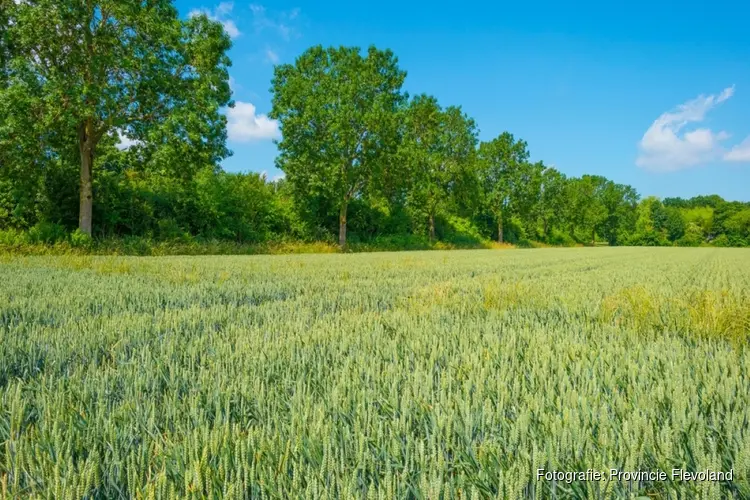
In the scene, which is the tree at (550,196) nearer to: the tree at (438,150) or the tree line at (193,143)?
A: the tree line at (193,143)

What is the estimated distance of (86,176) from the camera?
16.2m

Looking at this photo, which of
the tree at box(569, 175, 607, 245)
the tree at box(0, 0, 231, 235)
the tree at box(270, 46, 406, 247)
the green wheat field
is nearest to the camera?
the green wheat field

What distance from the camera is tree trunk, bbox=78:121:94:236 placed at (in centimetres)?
1608

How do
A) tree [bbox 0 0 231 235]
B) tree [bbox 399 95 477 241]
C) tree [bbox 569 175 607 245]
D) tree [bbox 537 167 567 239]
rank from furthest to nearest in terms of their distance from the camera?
tree [bbox 569 175 607 245] < tree [bbox 537 167 567 239] < tree [bbox 399 95 477 241] < tree [bbox 0 0 231 235]

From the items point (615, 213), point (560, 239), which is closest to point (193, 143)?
point (560, 239)

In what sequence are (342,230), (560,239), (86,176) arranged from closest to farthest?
(86,176) → (342,230) → (560,239)

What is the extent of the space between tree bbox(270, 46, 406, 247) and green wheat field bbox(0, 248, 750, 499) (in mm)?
24036

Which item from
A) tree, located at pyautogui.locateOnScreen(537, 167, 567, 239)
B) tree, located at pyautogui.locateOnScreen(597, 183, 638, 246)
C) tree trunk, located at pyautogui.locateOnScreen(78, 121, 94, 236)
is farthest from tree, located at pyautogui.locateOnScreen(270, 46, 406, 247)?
tree, located at pyautogui.locateOnScreen(597, 183, 638, 246)

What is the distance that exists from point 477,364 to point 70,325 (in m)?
3.14

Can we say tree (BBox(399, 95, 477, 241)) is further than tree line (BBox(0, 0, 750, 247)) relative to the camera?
Yes

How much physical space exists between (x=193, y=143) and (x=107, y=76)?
4.07m

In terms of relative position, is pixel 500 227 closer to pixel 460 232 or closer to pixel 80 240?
pixel 460 232

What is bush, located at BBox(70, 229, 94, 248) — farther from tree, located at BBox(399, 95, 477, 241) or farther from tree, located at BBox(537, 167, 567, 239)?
tree, located at BBox(537, 167, 567, 239)

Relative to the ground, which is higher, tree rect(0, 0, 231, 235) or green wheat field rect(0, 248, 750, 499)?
tree rect(0, 0, 231, 235)
